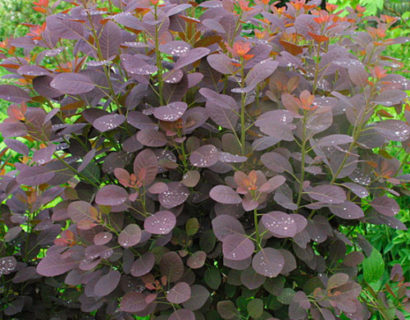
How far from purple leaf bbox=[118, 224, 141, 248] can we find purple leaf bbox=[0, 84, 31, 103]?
0.55m

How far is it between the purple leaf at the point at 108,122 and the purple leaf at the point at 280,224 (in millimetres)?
481

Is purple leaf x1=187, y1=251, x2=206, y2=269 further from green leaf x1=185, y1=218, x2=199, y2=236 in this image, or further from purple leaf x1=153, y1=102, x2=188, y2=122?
purple leaf x1=153, y1=102, x2=188, y2=122

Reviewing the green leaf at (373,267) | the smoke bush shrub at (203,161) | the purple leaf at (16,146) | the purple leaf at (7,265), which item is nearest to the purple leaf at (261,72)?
the smoke bush shrub at (203,161)

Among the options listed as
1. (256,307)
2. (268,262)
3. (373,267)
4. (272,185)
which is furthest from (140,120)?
(373,267)

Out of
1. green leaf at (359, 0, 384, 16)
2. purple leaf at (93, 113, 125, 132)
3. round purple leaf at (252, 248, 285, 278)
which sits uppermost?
purple leaf at (93, 113, 125, 132)

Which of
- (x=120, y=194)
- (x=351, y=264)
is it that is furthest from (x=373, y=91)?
(x=120, y=194)

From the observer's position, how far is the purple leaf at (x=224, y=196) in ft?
3.63

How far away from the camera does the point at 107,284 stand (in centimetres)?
122

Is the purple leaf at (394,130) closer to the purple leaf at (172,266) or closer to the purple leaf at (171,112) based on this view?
the purple leaf at (171,112)

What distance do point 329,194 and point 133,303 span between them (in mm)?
618

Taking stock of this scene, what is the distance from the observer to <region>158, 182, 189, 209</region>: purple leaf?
3.93 ft

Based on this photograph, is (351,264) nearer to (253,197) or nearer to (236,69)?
(253,197)

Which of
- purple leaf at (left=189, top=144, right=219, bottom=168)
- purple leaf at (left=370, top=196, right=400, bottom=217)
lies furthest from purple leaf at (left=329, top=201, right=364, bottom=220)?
purple leaf at (left=189, top=144, right=219, bottom=168)

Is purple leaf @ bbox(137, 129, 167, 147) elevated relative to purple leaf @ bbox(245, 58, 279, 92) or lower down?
lower down
